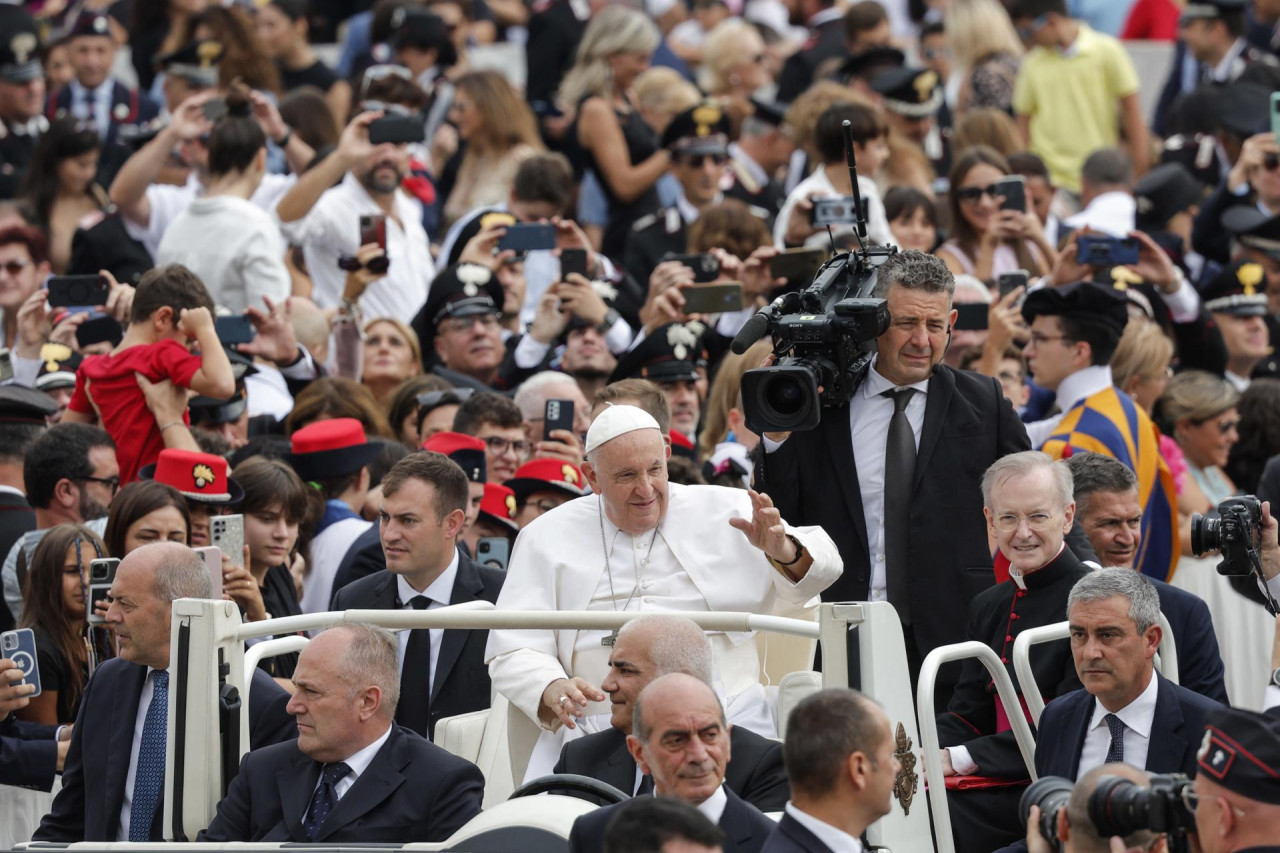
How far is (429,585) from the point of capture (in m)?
7.58

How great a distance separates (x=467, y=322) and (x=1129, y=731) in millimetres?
5138

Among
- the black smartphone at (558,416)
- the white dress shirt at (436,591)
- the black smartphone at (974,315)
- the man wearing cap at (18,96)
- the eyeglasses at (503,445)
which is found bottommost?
the white dress shirt at (436,591)

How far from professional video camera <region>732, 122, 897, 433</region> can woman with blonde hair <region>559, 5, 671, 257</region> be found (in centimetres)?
595

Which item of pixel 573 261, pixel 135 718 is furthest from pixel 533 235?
pixel 135 718

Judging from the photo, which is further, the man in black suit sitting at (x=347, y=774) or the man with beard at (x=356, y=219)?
the man with beard at (x=356, y=219)

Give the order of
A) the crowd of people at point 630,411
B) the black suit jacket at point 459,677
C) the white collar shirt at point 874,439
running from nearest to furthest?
the crowd of people at point 630,411
the white collar shirt at point 874,439
the black suit jacket at point 459,677

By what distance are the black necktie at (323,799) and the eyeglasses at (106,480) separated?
2.41 metres

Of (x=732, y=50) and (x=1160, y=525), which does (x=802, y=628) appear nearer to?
(x=1160, y=525)

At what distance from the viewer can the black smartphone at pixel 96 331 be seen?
9.80 meters

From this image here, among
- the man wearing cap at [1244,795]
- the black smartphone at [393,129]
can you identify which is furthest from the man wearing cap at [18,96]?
the man wearing cap at [1244,795]

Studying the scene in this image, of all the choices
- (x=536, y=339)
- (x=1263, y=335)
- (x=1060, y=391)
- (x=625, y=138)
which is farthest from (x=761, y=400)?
(x=625, y=138)

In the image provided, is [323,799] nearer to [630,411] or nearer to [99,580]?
[99,580]

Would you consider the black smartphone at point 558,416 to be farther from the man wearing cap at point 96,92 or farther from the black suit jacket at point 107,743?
the man wearing cap at point 96,92

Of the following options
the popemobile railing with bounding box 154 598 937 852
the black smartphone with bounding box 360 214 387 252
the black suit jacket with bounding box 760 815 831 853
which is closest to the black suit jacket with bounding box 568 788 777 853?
the black suit jacket with bounding box 760 815 831 853
